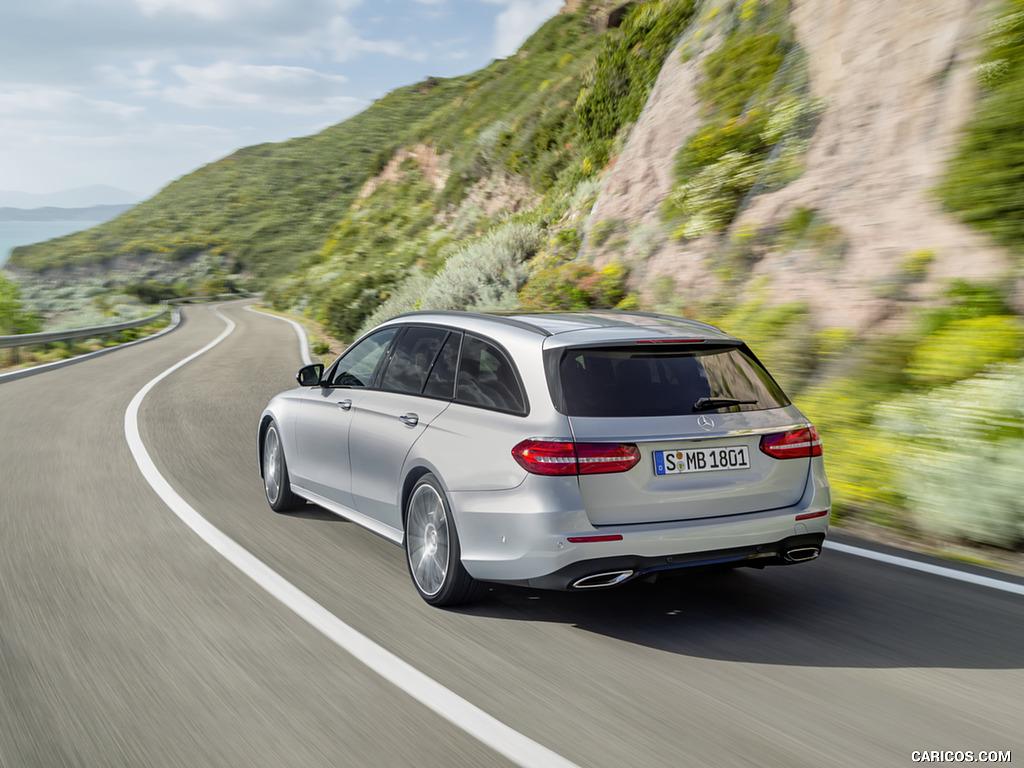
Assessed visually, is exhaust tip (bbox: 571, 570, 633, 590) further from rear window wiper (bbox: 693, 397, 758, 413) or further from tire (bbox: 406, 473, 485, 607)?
rear window wiper (bbox: 693, 397, 758, 413)

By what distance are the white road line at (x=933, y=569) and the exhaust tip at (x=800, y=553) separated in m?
1.12

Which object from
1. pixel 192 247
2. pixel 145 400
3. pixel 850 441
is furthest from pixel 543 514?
pixel 192 247

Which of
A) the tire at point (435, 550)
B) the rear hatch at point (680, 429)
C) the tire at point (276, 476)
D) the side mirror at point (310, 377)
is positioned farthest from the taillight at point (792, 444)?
the tire at point (276, 476)

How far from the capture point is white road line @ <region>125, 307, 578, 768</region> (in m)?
3.27

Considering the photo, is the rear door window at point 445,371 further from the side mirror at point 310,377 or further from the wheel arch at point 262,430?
the wheel arch at point 262,430

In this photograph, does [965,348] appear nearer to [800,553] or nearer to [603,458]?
[800,553]

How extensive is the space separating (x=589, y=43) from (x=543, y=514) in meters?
41.9

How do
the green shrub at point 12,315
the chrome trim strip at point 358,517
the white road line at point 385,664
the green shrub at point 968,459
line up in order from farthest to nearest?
the green shrub at point 12,315
the green shrub at point 968,459
the chrome trim strip at point 358,517
the white road line at point 385,664

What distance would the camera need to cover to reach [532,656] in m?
4.16

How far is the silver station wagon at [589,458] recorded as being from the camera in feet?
13.8

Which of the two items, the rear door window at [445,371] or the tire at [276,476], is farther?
the tire at [276,476]

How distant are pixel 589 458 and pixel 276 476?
11.8 feet

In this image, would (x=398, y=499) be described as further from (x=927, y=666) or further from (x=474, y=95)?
(x=474, y=95)

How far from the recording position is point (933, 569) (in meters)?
5.41
